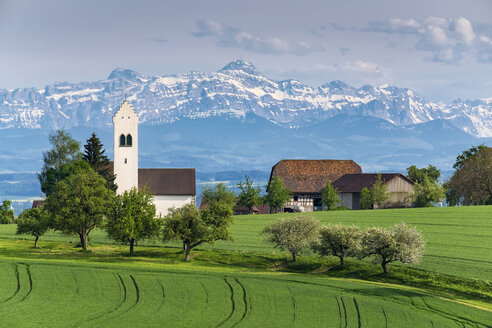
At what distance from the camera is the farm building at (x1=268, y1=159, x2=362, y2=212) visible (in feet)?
435

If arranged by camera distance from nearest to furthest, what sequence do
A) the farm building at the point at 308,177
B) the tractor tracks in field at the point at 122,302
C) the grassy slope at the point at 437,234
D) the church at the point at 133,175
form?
the tractor tracks in field at the point at 122,302 → the grassy slope at the point at 437,234 → the church at the point at 133,175 → the farm building at the point at 308,177

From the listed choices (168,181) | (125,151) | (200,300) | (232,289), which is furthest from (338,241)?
(168,181)

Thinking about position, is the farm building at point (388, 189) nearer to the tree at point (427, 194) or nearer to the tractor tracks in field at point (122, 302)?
the tree at point (427, 194)

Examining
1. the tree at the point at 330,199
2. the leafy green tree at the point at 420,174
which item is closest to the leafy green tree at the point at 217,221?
the tree at the point at 330,199

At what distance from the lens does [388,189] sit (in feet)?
406

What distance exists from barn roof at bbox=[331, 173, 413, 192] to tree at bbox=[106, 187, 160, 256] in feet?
182

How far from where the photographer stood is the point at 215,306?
4800 centimetres

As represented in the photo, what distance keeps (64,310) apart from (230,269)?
2238 cm

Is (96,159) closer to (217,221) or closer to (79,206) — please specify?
(79,206)

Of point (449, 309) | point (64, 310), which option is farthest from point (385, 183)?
point (64, 310)

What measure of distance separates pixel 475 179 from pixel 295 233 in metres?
65.4

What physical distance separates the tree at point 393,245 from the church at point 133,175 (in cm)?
5753

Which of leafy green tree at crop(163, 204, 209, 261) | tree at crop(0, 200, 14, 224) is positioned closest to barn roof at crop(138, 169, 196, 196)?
tree at crop(0, 200, 14, 224)

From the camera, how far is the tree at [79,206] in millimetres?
78250
